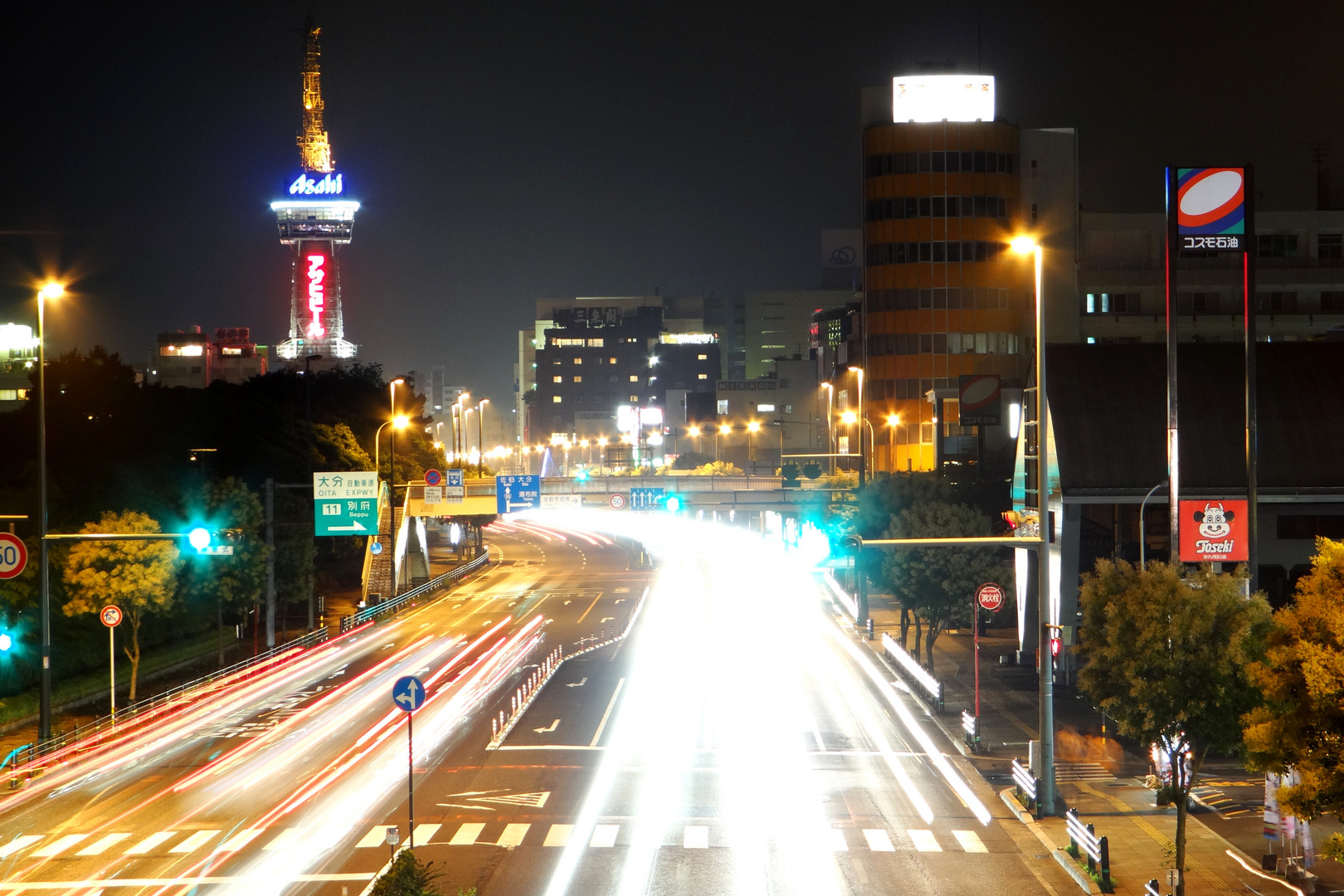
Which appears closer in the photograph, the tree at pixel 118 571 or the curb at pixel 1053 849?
the curb at pixel 1053 849

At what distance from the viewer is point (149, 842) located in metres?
23.1

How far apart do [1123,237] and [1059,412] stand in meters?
66.4

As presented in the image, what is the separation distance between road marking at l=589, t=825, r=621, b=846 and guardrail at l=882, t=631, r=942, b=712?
1538cm

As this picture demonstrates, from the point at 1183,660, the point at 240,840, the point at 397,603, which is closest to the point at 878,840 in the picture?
the point at 1183,660

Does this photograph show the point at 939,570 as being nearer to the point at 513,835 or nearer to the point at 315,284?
the point at 513,835

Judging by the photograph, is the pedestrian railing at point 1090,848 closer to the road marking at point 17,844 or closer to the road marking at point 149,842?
the road marking at point 149,842

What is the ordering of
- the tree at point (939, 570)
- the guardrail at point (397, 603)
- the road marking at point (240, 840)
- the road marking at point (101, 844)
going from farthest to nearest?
the guardrail at point (397, 603)
the tree at point (939, 570)
the road marking at point (101, 844)
the road marking at point (240, 840)

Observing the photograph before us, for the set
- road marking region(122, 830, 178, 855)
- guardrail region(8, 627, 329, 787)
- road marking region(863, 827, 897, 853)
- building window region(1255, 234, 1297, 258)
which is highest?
building window region(1255, 234, 1297, 258)

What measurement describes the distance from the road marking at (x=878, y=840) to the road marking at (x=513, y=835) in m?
6.59

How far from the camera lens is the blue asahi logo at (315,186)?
177 meters

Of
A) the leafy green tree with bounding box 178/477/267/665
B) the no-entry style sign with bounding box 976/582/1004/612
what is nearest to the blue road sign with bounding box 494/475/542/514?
the leafy green tree with bounding box 178/477/267/665

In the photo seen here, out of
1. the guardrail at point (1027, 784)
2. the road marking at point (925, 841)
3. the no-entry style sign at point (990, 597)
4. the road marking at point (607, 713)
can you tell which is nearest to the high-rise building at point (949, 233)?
the road marking at point (607, 713)

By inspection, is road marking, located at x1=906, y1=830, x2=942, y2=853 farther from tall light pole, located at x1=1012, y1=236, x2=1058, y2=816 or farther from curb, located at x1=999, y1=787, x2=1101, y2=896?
tall light pole, located at x1=1012, y1=236, x2=1058, y2=816

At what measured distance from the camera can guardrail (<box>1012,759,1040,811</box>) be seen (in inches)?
1005
